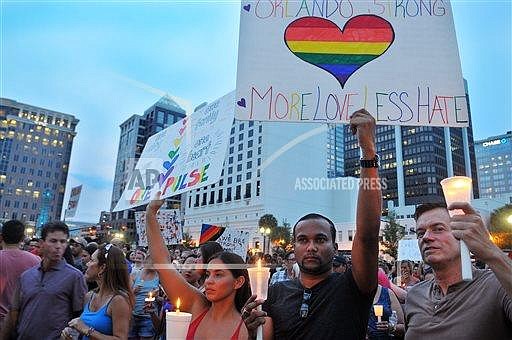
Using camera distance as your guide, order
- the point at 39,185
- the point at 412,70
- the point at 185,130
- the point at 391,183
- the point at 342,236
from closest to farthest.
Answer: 1. the point at 412,70
2. the point at 185,130
3. the point at 342,236
4. the point at 39,185
5. the point at 391,183

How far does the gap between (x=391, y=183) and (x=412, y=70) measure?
138263 millimetres

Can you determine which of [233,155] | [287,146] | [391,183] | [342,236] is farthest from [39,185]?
[391,183]

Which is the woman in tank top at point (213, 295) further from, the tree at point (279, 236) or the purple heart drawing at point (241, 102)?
the tree at point (279, 236)

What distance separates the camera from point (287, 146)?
85125mm

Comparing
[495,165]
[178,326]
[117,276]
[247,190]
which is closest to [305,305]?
[178,326]

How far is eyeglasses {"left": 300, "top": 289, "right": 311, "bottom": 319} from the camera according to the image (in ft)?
7.93

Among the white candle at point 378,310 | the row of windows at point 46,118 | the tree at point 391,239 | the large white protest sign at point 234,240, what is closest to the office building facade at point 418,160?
the tree at point 391,239

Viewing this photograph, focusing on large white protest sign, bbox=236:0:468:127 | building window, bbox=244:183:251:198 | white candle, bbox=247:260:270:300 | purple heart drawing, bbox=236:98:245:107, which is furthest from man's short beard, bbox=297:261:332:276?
building window, bbox=244:183:251:198

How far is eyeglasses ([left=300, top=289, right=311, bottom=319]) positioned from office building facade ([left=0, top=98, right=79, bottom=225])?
12668cm

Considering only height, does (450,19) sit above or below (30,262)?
above

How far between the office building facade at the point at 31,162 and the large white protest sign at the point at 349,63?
126017 millimetres

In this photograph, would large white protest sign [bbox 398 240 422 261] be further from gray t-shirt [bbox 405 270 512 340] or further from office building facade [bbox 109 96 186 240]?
office building facade [bbox 109 96 186 240]

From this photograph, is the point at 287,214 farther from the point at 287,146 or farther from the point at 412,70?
the point at 412,70

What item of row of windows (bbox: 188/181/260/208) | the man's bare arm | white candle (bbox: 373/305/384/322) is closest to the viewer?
the man's bare arm
